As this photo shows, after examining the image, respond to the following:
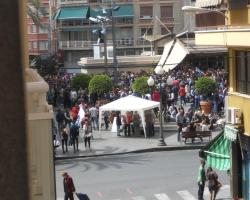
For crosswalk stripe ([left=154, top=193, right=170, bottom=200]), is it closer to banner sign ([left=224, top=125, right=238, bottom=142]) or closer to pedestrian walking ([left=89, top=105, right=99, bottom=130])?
banner sign ([left=224, top=125, right=238, bottom=142])

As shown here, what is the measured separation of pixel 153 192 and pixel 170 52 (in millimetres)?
17802

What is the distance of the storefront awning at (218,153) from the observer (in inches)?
806

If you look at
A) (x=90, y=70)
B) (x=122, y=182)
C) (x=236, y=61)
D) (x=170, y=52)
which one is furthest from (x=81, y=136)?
(x=90, y=70)

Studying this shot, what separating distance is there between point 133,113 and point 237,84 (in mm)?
12323

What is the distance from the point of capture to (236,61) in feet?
68.2

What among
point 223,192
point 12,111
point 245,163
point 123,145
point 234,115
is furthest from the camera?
point 123,145

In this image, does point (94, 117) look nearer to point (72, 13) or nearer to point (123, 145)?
point (123, 145)

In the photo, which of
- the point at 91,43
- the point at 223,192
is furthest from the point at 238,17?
the point at 91,43

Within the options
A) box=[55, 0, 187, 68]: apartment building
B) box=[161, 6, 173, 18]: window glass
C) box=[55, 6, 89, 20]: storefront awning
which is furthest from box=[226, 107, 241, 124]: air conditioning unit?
box=[161, 6, 173, 18]: window glass

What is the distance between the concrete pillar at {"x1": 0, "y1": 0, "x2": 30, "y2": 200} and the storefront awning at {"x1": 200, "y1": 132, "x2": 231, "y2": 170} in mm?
17592

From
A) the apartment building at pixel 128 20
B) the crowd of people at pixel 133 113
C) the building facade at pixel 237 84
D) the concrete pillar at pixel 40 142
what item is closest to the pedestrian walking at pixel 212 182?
the building facade at pixel 237 84

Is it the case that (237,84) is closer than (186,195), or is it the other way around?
(186,195)

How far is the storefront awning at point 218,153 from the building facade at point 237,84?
26cm

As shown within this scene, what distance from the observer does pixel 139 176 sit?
23.6 metres
